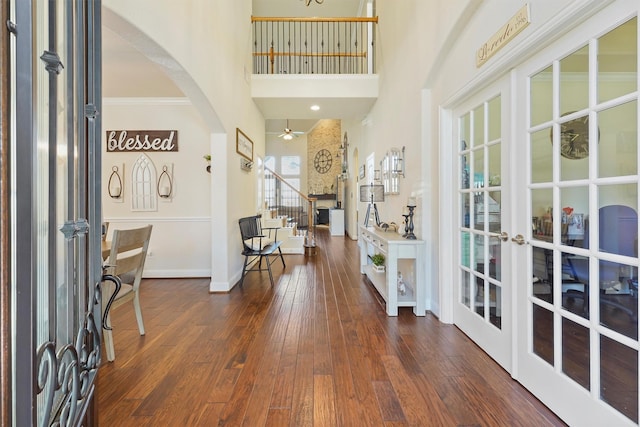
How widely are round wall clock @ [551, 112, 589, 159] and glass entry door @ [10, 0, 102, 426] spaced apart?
2020 mm

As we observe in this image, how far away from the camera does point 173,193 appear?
14.3ft

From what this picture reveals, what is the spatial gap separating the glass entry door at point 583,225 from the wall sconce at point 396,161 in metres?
1.78

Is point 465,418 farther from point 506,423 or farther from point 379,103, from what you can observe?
point 379,103

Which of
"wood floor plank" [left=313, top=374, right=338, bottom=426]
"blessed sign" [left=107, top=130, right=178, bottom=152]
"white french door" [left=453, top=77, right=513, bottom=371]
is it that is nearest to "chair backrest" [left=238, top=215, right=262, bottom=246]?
"blessed sign" [left=107, top=130, right=178, bottom=152]

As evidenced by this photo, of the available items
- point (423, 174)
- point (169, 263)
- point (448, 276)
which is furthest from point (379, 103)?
point (169, 263)

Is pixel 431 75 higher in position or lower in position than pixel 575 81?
higher

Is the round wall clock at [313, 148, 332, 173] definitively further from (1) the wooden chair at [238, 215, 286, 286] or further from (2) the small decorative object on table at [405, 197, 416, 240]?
(2) the small decorative object on table at [405, 197, 416, 240]

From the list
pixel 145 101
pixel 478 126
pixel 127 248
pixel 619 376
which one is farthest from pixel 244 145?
pixel 619 376

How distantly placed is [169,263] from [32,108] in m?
4.20

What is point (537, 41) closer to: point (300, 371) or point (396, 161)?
point (396, 161)

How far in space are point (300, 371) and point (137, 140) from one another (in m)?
3.98

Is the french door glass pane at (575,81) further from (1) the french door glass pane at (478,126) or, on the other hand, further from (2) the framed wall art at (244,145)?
(2) the framed wall art at (244,145)

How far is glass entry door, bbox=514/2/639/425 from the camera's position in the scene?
1.24 m

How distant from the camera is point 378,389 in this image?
174cm
